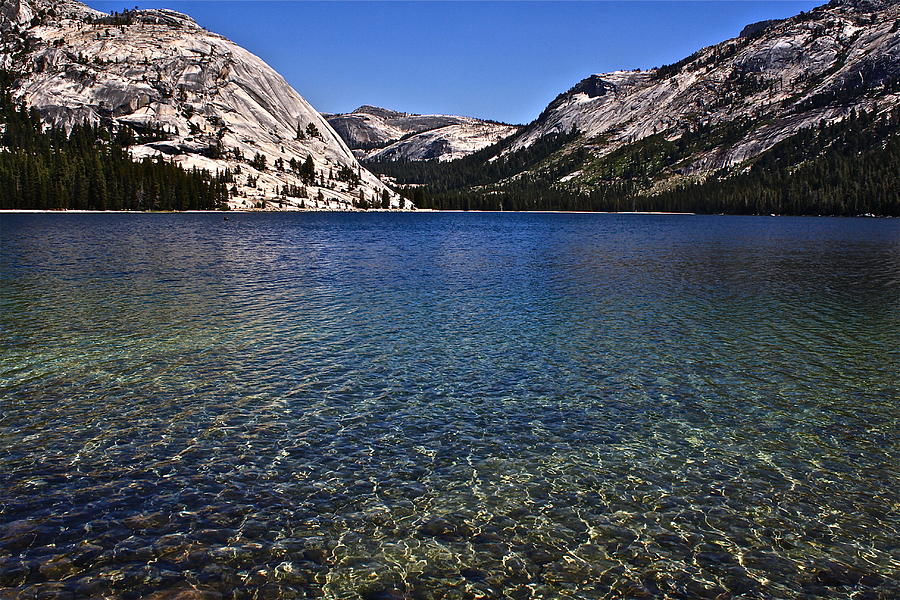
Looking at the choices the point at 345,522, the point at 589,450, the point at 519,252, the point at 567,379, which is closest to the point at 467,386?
the point at 567,379

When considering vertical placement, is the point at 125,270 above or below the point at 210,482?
above

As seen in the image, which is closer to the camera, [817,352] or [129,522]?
[129,522]

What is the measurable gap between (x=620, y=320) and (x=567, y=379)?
1347 centimetres

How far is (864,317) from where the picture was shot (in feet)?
124

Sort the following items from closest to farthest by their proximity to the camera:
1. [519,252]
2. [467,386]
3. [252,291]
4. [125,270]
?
1. [467,386]
2. [252,291]
3. [125,270]
4. [519,252]

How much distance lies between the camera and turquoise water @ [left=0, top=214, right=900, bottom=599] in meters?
12.2

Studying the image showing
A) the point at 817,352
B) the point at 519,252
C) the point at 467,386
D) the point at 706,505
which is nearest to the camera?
the point at 706,505

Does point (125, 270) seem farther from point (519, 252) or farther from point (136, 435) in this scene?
point (519, 252)

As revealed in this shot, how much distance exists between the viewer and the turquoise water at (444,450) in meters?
12.2

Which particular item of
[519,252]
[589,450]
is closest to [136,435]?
[589,450]

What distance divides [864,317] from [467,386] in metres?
29.6

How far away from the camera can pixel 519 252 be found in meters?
85.4

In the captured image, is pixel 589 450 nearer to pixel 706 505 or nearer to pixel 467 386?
pixel 706 505

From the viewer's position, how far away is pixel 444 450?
17719 millimetres
